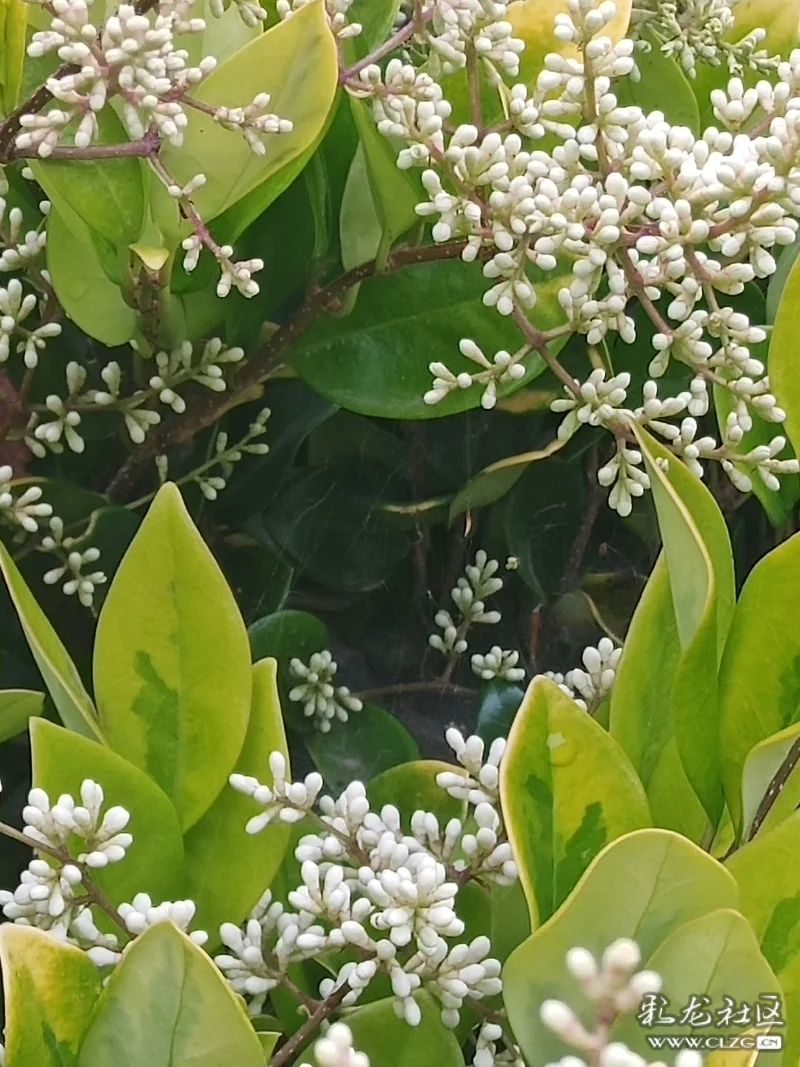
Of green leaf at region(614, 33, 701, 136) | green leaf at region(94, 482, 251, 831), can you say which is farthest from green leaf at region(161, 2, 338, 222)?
green leaf at region(614, 33, 701, 136)

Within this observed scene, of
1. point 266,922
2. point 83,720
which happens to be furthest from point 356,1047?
point 83,720

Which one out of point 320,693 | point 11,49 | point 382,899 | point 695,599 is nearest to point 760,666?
point 695,599

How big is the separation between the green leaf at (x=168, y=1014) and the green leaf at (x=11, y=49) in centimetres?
35

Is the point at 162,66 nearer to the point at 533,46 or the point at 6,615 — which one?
the point at 533,46

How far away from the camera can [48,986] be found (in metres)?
0.34

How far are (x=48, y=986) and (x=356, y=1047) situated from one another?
11 cm

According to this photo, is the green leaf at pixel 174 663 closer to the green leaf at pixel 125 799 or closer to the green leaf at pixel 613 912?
the green leaf at pixel 125 799

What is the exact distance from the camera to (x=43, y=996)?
342 millimetres

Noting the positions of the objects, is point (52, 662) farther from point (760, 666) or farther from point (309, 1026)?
point (760, 666)

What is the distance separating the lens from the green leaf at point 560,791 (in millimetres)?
372

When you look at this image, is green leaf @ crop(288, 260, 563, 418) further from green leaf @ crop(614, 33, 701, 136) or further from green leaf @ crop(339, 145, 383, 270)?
green leaf @ crop(614, 33, 701, 136)

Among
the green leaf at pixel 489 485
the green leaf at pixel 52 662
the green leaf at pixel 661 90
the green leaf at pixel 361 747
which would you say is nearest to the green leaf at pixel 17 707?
the green leaf at pixel 52 662

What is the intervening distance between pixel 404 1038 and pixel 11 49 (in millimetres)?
427

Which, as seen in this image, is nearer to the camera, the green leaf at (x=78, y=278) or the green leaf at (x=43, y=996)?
the green leaf at (x=43, y=996)
